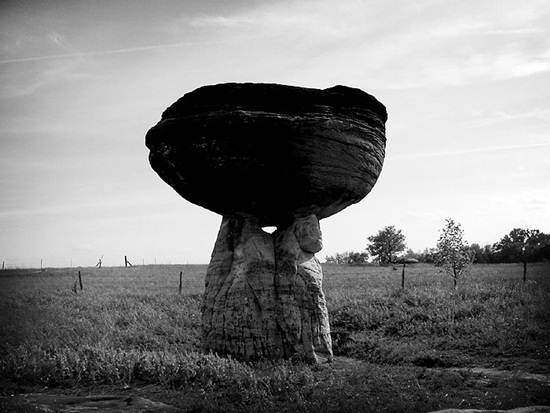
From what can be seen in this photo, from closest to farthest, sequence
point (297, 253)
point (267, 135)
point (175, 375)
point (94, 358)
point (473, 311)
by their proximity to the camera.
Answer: point (175, 375) < point (94, 358) < point (267, 135) < point (297, 253) < point (473, 311)

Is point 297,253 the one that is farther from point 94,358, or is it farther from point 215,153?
point 94,358

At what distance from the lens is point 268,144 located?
553 inches

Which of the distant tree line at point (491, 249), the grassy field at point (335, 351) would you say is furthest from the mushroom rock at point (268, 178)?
the distant tree line at point (491, 249)

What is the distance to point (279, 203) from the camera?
15172mm

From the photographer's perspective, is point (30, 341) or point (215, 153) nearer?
point (215, 153)

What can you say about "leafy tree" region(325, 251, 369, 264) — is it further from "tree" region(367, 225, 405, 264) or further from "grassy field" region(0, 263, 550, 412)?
"grassy field" region(0, 263, 550, 412)

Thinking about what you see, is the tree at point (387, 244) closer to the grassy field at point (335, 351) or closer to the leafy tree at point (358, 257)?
the leafy tree at point (358, 257)

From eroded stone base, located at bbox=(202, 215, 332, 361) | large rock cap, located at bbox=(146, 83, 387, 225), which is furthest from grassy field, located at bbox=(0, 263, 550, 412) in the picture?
large rock cap, located at bbox=(146, 83, 387, 225)

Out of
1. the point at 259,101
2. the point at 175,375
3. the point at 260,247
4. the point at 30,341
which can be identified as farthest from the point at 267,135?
the point at 30,341

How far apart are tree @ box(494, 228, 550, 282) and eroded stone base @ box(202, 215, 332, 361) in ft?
193

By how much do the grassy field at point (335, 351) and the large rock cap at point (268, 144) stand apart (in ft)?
15.8

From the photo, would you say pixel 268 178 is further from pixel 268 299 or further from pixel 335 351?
pixel 335 351

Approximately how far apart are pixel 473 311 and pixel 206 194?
1132 cm

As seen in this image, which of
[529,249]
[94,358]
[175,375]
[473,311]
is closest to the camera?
[175,375]
